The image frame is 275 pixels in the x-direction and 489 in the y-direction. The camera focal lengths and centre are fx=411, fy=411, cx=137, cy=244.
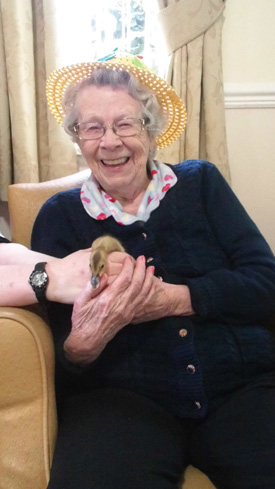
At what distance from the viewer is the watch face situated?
915 mm

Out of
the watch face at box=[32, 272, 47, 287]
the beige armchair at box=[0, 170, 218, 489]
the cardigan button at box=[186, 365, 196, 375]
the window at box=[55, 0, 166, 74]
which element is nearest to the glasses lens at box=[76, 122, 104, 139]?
the watch face at box=[32, 272, 47, 287]

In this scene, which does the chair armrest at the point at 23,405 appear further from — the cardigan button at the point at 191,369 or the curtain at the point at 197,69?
the curtain at the point at 197,69

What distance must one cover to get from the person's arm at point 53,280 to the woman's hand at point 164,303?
15cm

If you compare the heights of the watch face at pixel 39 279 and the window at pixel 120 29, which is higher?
the window at pixel 120 29

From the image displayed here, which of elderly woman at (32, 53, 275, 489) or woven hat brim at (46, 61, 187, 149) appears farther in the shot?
woven hat brim at (46, 61, 187, 149)

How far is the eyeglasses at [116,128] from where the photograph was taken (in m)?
1.11

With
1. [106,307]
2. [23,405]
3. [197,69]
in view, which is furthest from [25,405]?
[197,69]

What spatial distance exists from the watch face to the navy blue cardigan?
0.16 metres

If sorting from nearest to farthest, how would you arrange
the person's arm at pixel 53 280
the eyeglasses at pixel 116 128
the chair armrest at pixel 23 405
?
the chair armrest at pixel 23 405, the person's arm at pixel 53 280, the eyeglasses at pixel 116 128

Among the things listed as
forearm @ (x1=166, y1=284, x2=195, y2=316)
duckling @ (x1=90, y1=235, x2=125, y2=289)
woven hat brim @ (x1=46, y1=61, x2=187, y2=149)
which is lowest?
forearm @ (x1=166, y1=284, x2=195, y2=316)

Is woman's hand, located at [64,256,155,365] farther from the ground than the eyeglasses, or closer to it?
closer to it

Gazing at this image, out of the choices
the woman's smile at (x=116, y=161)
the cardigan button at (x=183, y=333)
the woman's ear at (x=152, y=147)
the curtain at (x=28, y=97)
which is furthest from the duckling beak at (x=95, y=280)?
the curtain at (x=28, y=97)

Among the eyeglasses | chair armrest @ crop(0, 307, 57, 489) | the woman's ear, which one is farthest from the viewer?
the woman's ear

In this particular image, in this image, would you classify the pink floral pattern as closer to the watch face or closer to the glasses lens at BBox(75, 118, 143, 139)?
the glasses lens at BBox(75, 118, 143, 139)
